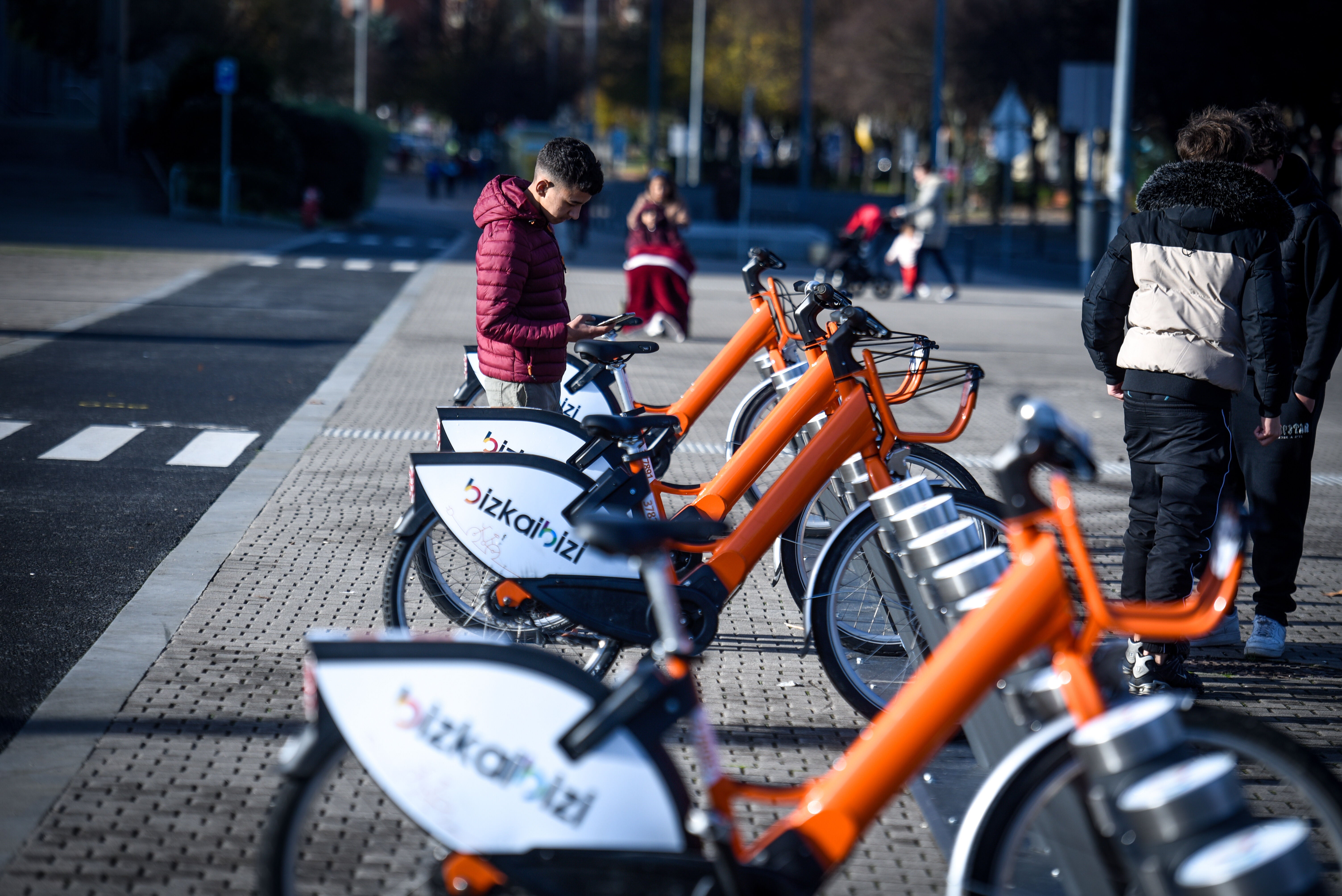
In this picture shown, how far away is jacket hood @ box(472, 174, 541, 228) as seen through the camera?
16.8 feet

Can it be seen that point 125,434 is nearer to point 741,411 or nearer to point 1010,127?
point 741,411

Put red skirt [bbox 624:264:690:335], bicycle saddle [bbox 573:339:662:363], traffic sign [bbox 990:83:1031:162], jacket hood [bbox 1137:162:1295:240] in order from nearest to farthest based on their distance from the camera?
jacket hood [bbox 1137:162:1295:240]
bicycle saddle [bbox 573:339:662:363]
red skirt [bbox 624:264:690:335]
traffic sign [bbox 990:83:1031:162]

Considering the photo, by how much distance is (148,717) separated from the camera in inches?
169

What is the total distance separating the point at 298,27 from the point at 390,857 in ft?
169

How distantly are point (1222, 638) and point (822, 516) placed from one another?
1.60 metres

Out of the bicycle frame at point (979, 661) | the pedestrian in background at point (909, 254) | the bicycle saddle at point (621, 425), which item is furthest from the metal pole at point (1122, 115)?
the bicycle frame at point (979, 661)

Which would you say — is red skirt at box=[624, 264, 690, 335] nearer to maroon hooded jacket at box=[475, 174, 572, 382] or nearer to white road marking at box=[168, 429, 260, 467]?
white road marking at box=[168, 429, 260, 467]

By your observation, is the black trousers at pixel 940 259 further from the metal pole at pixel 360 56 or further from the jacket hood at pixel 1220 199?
the metal pole at pixel 360 56

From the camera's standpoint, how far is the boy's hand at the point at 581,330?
5.55m

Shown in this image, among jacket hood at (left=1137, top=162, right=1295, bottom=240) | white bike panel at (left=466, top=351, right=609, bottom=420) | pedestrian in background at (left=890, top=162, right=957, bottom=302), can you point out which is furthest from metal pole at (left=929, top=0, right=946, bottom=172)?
jacket hood at (left=1137, top=162, right=1295, bottom=240)

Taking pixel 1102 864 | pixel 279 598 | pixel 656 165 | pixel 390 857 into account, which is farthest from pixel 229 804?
pixel 656 165

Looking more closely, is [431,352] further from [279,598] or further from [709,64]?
[709,64]

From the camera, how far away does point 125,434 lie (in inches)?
346

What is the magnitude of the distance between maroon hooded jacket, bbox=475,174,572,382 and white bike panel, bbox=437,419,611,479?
0.63 m
